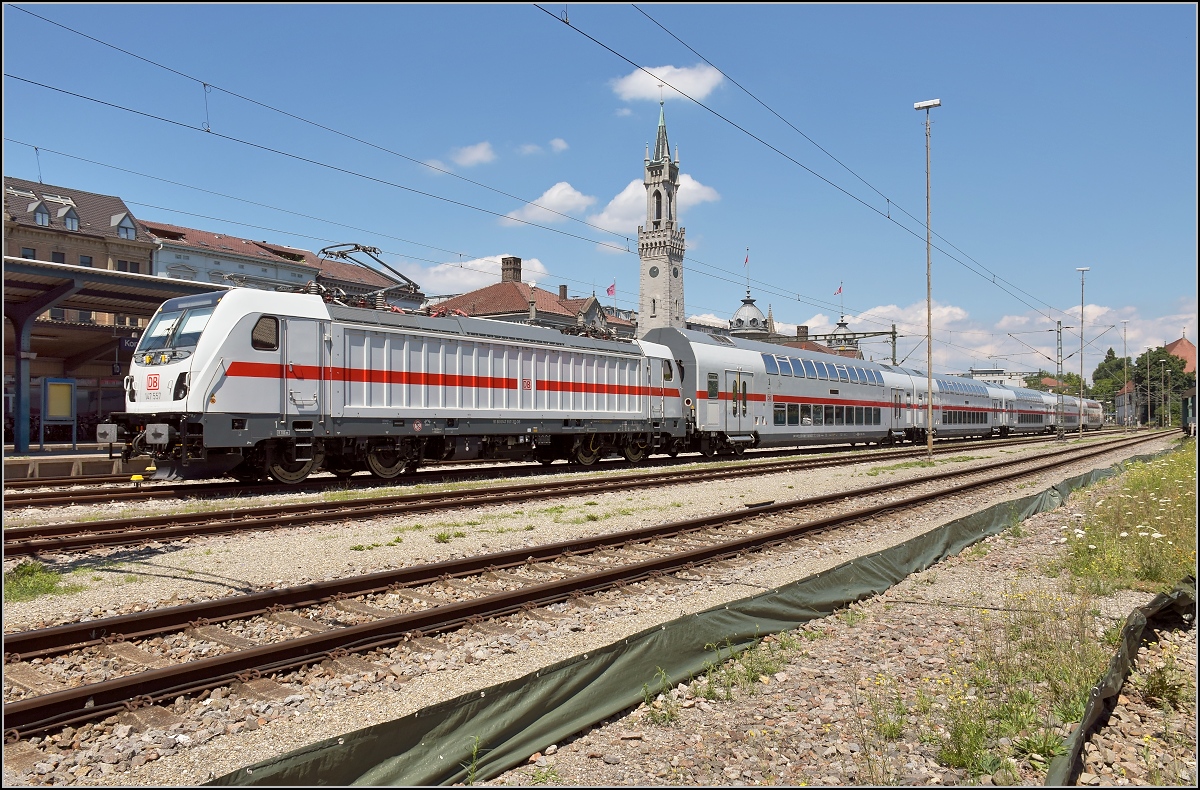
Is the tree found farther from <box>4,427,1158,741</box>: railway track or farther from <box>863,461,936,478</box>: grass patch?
<box>4,427,1158,741</box>: railway track

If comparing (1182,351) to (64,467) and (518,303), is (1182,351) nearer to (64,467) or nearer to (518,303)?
(518,303)

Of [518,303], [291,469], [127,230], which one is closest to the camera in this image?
[291,469]

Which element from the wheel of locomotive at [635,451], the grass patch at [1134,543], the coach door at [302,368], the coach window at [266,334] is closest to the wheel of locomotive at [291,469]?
the coach door at [302,368]

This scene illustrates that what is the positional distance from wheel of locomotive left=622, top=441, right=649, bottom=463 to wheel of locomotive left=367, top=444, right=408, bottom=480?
892 centimetres

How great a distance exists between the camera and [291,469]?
16906mm

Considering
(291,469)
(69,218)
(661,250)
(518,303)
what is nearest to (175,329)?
(291,469)

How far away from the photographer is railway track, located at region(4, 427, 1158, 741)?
5.25 metres

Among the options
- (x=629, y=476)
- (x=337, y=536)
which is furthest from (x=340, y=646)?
(x=629, y=476)

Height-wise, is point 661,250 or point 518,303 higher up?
point 661,250

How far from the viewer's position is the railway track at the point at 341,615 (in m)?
5.25

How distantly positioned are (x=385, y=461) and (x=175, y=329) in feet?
18.3

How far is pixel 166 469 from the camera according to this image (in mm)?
14531

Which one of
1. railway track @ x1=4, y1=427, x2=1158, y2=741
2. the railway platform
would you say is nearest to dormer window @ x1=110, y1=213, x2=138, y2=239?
the railway platform

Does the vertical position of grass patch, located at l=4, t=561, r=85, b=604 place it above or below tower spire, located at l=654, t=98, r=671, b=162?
below
